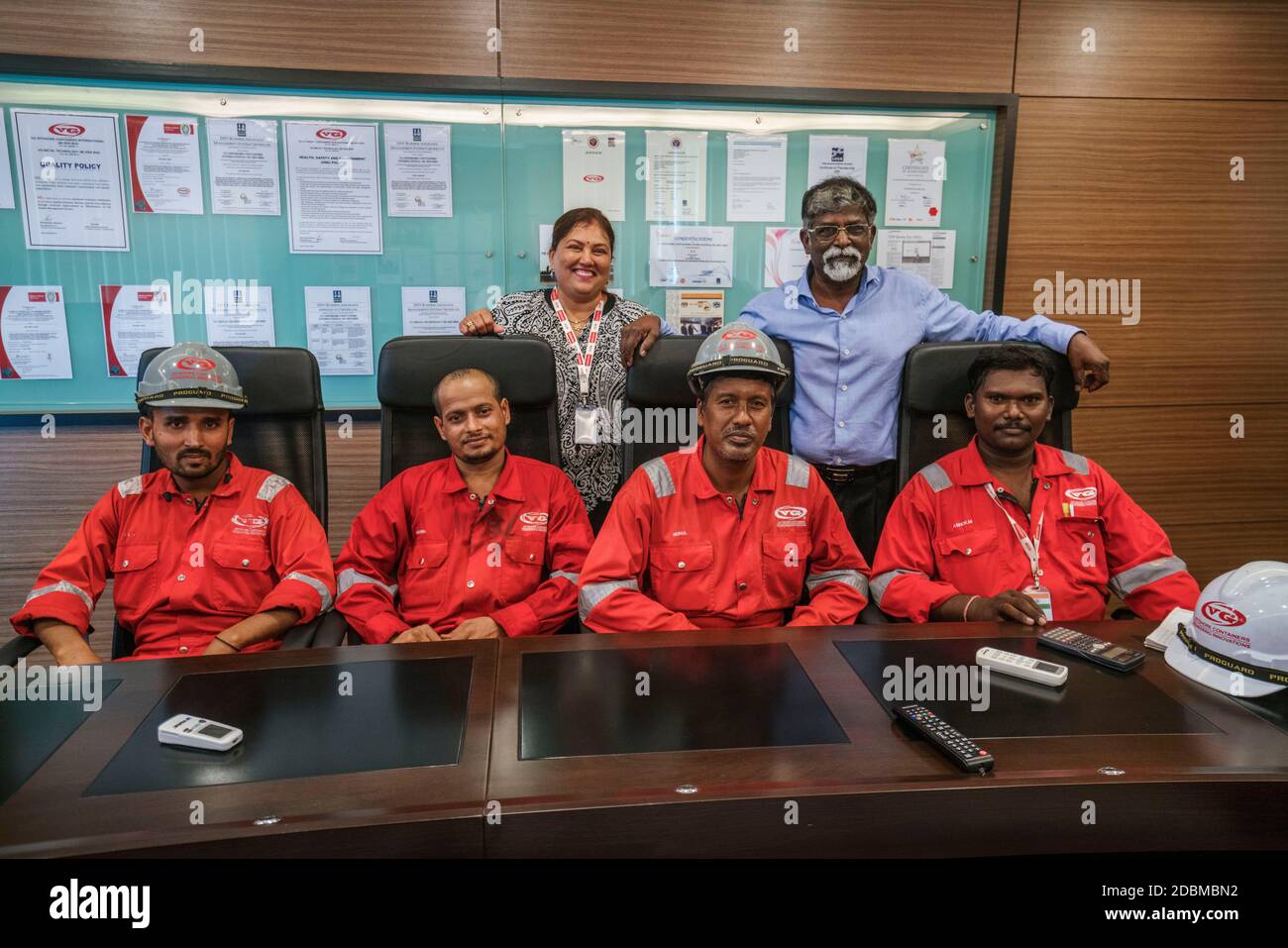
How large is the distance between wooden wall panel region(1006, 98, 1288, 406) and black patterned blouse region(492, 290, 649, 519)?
179 centimetres

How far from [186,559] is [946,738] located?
1713mm

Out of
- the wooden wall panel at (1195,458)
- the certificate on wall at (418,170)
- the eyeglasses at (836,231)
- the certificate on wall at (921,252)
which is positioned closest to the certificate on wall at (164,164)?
A: the certificate on wall at (418,170)

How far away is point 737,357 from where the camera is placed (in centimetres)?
184

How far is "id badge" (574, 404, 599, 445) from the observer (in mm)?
2502

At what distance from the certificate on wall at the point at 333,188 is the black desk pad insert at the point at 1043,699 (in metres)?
2.44

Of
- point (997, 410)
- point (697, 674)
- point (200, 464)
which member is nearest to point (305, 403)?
point (200, 464)

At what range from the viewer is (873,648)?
146 centimetres

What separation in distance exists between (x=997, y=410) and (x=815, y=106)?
5.59ft

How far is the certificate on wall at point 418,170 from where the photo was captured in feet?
9.82

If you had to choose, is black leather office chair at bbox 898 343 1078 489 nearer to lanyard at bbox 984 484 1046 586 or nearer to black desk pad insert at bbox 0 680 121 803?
lanyard at bbox 984 484 1046 586

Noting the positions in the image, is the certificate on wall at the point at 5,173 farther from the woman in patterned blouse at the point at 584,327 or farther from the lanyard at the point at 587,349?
the lanyard at the point at 587,349

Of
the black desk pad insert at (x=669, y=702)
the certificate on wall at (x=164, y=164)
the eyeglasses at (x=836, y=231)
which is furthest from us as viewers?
the certificate on wall at (x=164, y=164)

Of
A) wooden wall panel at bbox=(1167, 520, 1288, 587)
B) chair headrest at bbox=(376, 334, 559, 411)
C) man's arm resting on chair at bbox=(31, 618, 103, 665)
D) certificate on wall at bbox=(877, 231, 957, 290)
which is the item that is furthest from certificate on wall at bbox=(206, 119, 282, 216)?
wooden wall panel at bbox=(1167, 520, 1288, 587)
